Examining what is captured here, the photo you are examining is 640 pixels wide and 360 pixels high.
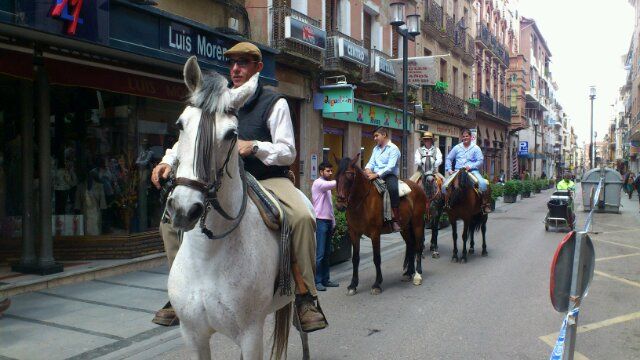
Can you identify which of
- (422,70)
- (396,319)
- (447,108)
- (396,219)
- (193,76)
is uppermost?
(447,108)

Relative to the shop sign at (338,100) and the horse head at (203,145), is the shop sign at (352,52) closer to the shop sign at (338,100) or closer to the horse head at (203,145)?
the shop sign at (338,100)

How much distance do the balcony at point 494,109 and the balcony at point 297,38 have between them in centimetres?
2288

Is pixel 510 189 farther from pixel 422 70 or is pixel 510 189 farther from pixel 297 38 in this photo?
pixel 297 38

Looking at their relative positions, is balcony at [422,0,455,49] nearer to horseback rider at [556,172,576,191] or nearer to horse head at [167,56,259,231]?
horseback rider at [556,172,576,191]

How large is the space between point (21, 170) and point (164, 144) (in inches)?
106

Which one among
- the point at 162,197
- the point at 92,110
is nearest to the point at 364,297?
the point at 162,197

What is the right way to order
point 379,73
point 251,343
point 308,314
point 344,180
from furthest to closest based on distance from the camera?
point 379,73
point 344,180
point 308,314
point 251,343

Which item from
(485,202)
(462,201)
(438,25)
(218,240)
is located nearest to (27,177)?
(218,240)

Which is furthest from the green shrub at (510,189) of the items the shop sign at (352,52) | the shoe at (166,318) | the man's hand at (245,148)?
the man's hand at (245,148)

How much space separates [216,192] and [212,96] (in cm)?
47

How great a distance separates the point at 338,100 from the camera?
16016 mm

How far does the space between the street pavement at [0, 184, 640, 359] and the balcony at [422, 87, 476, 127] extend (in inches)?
670

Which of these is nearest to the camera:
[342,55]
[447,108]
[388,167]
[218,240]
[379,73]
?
[218,240]

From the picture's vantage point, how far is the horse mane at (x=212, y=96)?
2436 millimetres
